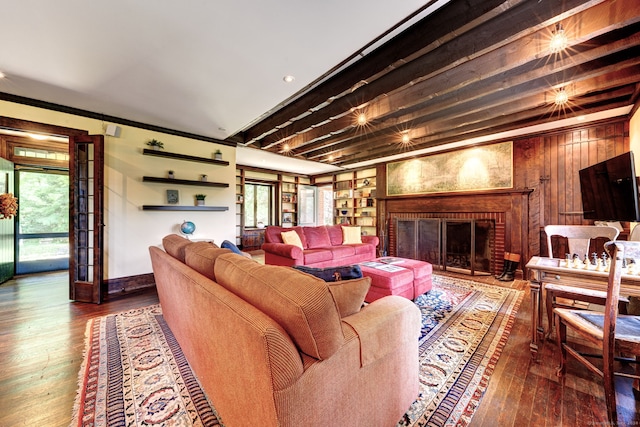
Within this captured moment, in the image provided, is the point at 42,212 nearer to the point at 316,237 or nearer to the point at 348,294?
the point at 316,237

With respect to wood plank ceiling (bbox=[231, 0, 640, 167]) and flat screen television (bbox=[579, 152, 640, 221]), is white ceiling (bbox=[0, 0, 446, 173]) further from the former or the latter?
flat screen television (bbox=[579, 152, 640, 221])

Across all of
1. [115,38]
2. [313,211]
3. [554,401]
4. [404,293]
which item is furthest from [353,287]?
[313,211]

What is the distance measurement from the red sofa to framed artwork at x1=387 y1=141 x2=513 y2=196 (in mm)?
1630

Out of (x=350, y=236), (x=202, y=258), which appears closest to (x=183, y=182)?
A: (x=202, y=258)

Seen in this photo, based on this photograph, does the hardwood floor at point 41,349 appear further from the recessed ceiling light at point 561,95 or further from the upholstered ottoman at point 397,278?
the recessed ceiling light at point 561,95

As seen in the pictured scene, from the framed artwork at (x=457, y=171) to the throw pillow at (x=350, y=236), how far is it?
1.44m

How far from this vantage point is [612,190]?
2.12m

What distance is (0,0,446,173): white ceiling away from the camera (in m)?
1.63

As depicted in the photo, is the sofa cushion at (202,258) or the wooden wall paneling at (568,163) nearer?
the sofa cushion at (202,258)

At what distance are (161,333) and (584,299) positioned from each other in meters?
3.72

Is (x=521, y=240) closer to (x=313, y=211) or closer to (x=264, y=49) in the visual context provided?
(x=264, y=49)

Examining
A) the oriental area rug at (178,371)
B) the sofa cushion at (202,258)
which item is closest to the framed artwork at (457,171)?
the oriental area rug at (178,371)

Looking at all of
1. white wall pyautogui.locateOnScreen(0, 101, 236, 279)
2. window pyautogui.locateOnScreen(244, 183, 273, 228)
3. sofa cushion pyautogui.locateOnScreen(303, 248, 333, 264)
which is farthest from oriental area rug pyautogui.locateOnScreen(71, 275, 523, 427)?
window pyautogui.locateOnScreen(244, 183, 273, 228)

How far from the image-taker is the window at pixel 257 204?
7395mm
